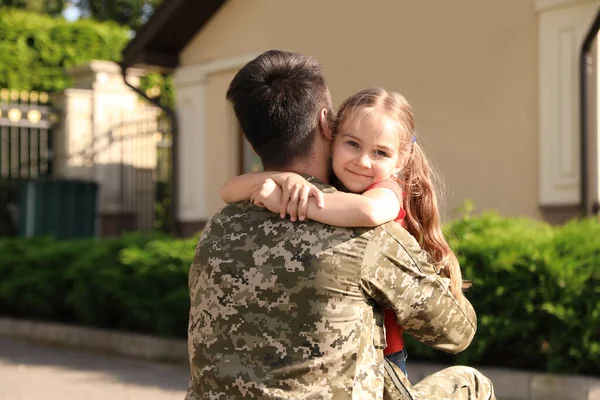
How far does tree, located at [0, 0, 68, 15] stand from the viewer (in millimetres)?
34531

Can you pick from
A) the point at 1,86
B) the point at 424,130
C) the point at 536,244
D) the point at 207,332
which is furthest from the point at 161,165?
the point at 207,332

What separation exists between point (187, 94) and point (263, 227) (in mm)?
10405

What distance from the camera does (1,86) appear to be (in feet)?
60.3

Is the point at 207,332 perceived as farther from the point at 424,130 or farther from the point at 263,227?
the point at 424,130

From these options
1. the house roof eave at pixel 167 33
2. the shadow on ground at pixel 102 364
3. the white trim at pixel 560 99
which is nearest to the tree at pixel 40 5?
the house roof eave at pixel 167 33

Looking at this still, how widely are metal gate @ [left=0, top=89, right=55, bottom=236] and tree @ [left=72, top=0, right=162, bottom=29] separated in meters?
23.4

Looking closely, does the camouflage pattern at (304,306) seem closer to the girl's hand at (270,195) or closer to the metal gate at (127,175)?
the girl's hand at (270,195)

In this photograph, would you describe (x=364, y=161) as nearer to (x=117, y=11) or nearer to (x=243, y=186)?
(x=243, y=186)

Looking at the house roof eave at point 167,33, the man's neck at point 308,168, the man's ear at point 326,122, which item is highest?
the house roof eave at point 167,33

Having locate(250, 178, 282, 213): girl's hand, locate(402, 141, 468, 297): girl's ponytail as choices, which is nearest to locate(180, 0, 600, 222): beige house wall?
locate(402, 141, 468, 297): girl's ponytail

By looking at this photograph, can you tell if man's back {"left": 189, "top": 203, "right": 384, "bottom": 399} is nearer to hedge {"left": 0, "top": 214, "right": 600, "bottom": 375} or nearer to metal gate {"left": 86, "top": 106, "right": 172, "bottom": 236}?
hedge {"left": 0, "top": 214, "right": 600, "bottom": 375}

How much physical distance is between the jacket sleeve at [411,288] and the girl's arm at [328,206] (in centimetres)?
6

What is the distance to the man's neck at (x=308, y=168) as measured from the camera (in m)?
2.73

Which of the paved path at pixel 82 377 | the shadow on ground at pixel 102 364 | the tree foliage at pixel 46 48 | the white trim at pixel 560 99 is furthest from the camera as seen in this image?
the tree foliage at pixel 46 48
